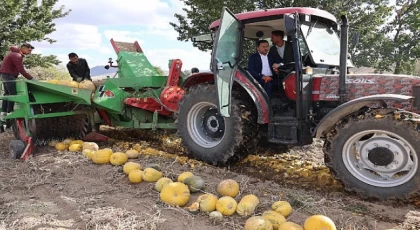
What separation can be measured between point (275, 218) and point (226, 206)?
0.50 metres

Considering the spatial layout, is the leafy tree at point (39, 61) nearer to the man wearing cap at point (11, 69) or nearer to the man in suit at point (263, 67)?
the man wearing cap at point (11, 69)

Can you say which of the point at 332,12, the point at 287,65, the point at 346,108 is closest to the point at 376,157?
the point at 346,108

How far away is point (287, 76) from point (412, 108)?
59.9 inches

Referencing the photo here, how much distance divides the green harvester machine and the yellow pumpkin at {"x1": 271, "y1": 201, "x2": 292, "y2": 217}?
3174 mm

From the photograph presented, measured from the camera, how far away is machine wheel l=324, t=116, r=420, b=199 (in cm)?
384

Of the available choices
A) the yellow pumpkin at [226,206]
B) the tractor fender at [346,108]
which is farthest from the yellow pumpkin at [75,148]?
the tractor fender at [346,108]

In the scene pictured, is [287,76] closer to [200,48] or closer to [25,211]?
[25,211]

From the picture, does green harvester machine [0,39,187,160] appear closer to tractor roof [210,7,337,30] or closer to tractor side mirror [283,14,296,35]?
tractor roof [210,7,337,30]

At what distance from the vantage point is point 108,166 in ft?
17.7

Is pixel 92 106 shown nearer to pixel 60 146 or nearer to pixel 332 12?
pixel 60 146

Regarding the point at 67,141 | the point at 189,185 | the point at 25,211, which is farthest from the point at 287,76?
the point at 67,141

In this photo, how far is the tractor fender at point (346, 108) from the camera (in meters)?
4.03

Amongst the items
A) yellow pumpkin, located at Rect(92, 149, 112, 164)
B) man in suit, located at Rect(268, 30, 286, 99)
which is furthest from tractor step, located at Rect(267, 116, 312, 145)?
yellow pumpkin, located at Rect(92, 149, 112, 164)

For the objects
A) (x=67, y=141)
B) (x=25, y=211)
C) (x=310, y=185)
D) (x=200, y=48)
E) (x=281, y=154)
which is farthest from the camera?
(x=200, y=48)
